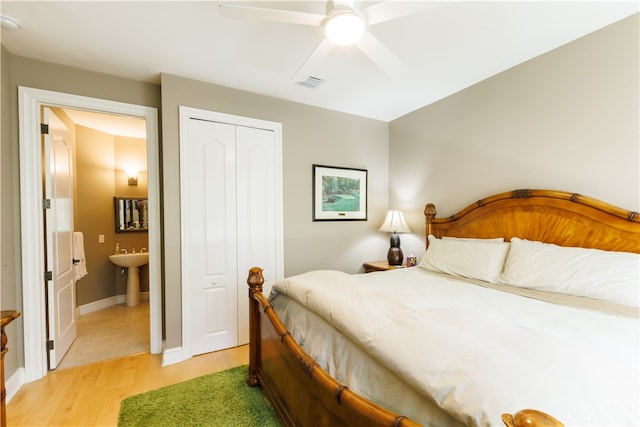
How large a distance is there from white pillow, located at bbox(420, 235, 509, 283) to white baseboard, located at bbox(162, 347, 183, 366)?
2.39 metres

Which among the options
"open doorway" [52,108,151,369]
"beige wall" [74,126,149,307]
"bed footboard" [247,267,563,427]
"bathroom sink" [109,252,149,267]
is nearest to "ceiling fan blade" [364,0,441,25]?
"bed footboard" [247,267,563,427]

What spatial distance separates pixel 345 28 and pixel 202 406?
8.20ft

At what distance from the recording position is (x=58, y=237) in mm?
2539

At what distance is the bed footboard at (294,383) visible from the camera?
35.1 inches

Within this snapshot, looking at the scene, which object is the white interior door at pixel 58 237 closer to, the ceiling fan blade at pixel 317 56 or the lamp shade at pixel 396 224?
the ceiling fan blade at pixel 317 56

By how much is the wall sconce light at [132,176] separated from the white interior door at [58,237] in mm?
1517

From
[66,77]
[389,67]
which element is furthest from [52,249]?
[389,67]

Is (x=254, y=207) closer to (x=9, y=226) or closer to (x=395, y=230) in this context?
(x=395, y=230)

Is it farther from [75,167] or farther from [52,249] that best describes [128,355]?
[75,167]

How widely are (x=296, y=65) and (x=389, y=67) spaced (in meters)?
0.91

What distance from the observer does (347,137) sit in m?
3.57

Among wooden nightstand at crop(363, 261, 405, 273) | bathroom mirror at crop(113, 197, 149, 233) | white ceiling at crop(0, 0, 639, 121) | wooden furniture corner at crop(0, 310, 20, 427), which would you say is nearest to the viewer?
wooden furniture corner at crop(0, 310, 20, 427)

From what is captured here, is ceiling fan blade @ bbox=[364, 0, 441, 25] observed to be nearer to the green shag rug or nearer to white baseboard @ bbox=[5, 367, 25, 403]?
the green shag rug

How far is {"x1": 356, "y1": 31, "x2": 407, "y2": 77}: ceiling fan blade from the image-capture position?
1562mm
